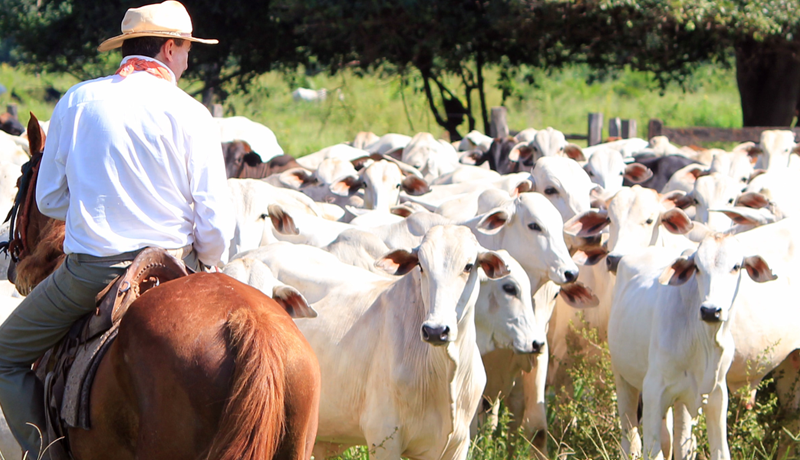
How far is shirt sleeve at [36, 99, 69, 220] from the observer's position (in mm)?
3250

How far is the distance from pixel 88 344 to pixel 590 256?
13.5ft

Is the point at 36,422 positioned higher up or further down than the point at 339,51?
higher up

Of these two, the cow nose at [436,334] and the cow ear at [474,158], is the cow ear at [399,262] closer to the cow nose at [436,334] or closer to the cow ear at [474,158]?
the cow nose at [436,334]

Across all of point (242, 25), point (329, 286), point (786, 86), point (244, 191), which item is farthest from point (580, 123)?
point (329, 286)

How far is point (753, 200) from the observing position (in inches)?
330

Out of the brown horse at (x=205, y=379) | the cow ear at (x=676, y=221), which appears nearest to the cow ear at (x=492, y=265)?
the brown horse at (x=205, y=379)

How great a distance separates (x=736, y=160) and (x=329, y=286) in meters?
6.50

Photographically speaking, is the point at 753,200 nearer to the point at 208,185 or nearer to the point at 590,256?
the point at 590,256

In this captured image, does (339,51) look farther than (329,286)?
Yes

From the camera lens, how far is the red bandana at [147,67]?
3268 mm

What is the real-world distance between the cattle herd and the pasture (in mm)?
174

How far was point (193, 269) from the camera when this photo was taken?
11.3 ft

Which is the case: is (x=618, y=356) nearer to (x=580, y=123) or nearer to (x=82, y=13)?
(x=82, y=13)

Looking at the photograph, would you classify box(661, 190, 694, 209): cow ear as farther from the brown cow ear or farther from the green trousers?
the green trousers
